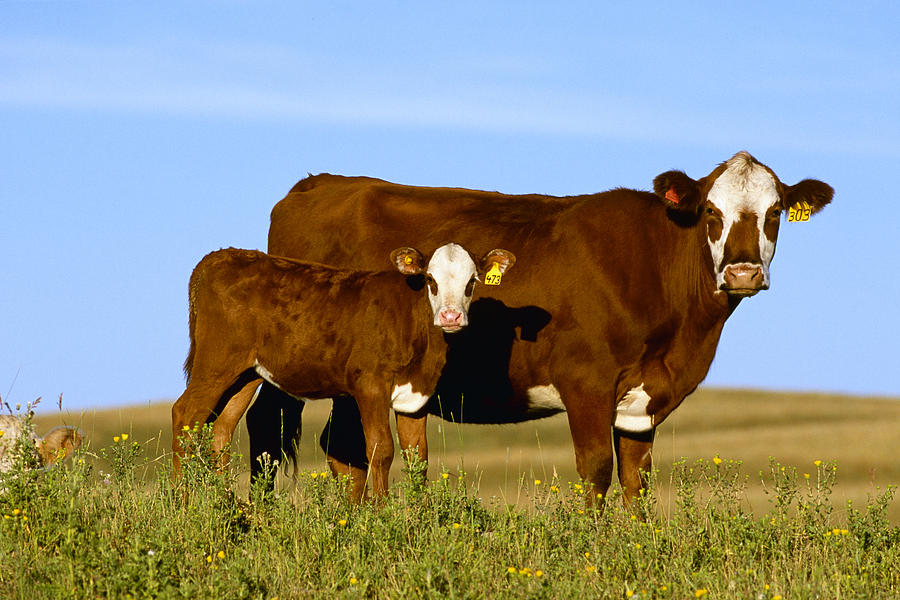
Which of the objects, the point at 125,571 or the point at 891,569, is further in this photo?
the point at 891,569

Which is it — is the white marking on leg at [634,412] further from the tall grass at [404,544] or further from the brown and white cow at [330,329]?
the brown and white cow at [330,329]

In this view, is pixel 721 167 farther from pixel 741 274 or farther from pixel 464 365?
pixel 464 365

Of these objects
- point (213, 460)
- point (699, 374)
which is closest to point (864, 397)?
point (699, 374)

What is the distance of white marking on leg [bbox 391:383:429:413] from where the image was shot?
8.86 metres

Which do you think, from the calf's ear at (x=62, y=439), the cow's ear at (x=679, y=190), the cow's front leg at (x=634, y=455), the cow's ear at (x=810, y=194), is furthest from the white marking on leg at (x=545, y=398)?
the calf's ear at (x=62, y=439)

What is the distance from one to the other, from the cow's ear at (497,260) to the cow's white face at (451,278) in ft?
0.77

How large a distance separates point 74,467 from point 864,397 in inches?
1370

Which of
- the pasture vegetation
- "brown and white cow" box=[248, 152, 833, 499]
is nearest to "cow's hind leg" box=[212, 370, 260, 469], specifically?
the pasture vegetation

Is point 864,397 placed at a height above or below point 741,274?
below

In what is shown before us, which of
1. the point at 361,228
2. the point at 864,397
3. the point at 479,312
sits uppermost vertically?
the point at 361,228

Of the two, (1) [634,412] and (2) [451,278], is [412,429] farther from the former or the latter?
(1) [634,412]

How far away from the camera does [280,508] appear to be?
7641mm

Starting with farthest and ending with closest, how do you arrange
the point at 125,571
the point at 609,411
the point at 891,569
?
the point at 609,411
the point at 891,569
the point at 125,571

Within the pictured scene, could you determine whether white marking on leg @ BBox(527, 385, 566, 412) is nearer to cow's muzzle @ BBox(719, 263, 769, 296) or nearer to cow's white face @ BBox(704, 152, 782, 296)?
cow's white face @ BBox(704, 152, 782, 296)
